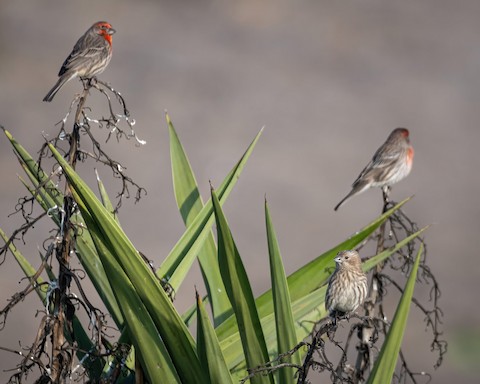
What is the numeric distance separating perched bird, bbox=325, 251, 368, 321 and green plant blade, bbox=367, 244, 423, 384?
100 centimetres

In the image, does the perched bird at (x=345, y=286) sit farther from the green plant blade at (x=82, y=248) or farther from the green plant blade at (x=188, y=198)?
the green plant blade at (x=82, y=248)

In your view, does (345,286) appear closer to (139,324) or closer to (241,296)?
(241,296)

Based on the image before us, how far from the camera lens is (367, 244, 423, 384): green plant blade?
2881mm

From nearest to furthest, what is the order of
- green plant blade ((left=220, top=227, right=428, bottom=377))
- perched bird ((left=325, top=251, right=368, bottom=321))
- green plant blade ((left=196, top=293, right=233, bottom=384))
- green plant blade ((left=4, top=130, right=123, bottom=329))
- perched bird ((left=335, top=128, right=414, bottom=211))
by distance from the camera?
green plant blade ((left=196, top=293, right=233, bottom=384)) < green plant blade ((left=220, top=227, right=428, bottom=377)) < green plant blade ((left=4, top=130, right=123, bottom=329)) < perched bird ((left=325, top=251, right=368, bottom=321)) < perched bird ((left=335, top=128, right=414, bottom=211))

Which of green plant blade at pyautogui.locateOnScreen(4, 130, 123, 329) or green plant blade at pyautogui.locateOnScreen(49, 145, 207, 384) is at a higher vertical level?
green plant blade at pyautogui.locateOnScreen(4, 130, 123, 329)

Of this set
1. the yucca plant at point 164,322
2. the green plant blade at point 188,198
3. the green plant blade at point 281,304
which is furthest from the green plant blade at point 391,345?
the green plant blade at point 188,198

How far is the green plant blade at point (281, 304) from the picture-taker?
2.86m

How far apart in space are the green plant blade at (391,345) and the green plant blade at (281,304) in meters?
0.25

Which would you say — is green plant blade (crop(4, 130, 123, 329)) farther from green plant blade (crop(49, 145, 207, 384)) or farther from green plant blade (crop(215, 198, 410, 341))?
green plant blade (crop(49, 145, 207, 384))

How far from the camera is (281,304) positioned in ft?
9.64

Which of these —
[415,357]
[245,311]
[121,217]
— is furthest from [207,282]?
[121,217]

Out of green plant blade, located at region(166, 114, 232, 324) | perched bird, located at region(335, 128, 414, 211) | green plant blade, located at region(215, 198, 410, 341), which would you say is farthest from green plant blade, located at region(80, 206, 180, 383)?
perched bird, located at region(335, 128, 414, 211)

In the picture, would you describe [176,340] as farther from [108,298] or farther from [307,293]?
[307,293]

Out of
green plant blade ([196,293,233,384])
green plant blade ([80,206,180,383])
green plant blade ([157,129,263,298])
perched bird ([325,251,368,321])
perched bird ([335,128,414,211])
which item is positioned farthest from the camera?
perched bird ([335,128,414,211])
